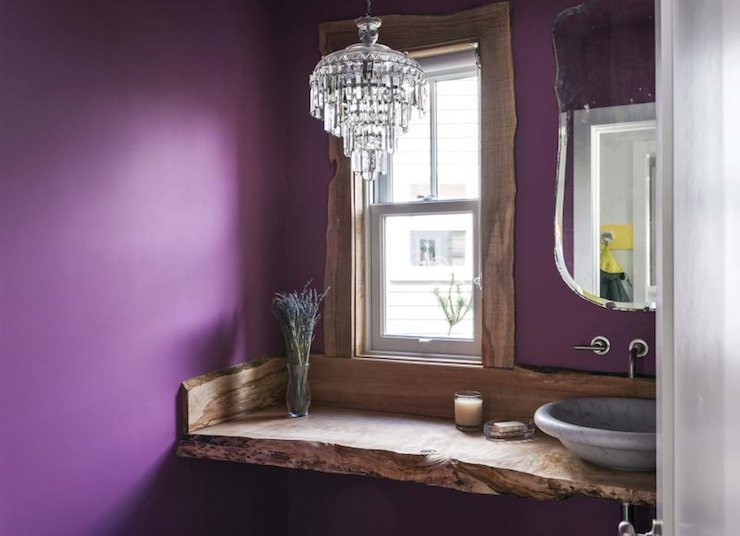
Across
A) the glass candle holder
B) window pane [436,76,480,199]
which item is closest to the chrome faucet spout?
the glass candle holder

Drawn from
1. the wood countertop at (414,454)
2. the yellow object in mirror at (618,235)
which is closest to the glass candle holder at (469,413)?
the wood countertop at (414,454)

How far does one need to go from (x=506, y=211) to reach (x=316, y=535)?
154cm

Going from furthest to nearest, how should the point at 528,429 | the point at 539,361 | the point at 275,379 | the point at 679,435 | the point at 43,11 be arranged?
the point at 275,379, the point at 539,361, the point at 528,429, the point at 43,11, the point at 679,435

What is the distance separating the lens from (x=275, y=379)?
2662mm

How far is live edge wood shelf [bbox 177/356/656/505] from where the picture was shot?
1.81 metres

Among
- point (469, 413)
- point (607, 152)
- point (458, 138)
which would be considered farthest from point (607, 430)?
point (458, 138)

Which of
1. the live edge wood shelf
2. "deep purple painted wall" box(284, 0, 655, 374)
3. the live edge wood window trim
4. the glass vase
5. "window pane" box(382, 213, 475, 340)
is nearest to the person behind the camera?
the live edge wood shelf

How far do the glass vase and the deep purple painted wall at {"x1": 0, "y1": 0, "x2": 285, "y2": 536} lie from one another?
0.77ft

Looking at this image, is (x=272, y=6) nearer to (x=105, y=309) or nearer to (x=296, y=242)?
(x=296, y=242)

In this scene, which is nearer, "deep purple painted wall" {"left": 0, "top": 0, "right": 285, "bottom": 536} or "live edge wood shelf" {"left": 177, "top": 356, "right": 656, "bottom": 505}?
"deep purple painted wall" {"left": 0, "top": 0, "right": 285, "bottom": 536}

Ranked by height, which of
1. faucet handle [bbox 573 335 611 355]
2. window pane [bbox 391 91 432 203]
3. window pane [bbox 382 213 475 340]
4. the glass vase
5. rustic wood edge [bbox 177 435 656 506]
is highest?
window pane [bbox 391 91 432 203]

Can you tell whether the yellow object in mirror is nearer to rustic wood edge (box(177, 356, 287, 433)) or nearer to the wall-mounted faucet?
the wall-mounted faucet

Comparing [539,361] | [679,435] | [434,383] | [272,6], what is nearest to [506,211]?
[539,361]

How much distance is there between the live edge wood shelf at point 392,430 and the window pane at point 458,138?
712 mm
